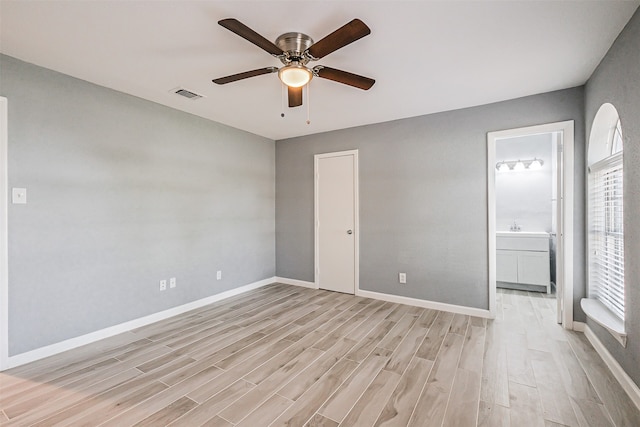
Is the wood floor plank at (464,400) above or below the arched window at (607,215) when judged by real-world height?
below

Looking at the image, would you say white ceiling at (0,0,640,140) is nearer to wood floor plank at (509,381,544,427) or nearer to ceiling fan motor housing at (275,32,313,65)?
ceiling fan motor housing at (275,32,313,65)

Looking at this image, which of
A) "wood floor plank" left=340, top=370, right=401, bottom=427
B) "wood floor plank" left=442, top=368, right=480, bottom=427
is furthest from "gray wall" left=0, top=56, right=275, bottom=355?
"wood floor plank" left=442, top=368, right=480, bottom=427

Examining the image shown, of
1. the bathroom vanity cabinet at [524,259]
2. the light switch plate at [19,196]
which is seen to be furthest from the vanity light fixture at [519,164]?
the light switch plate at [19,196]

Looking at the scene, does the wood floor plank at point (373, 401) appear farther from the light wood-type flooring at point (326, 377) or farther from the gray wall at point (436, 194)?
the gray wall at point (436, 194)

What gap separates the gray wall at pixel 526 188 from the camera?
4.89 metres

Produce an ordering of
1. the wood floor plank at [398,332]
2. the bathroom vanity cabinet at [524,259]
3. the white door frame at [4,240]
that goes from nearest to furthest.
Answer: the white door frame at [4,240] → the wood floor plank at [398,332] → the bathroom vanity cabinet at [524,259]

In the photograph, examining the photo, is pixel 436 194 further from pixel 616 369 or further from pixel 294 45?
pixel 294 45

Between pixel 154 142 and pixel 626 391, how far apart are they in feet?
15.5

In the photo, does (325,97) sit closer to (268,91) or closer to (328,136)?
(268,91)

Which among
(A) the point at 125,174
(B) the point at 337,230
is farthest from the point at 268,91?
(B) the point at 337,230

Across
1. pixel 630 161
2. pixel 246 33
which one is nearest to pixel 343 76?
pixel 246 33

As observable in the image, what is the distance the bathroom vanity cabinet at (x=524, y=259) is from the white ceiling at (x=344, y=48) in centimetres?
232

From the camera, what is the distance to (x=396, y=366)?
2.38m

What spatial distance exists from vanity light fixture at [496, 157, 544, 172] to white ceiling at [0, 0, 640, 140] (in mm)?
2255
